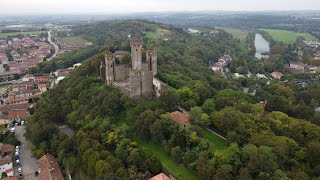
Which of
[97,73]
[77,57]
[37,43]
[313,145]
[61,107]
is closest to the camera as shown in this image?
[313,145]

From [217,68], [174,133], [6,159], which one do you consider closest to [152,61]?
[174,133]

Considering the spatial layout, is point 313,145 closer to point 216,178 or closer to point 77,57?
point 216,178

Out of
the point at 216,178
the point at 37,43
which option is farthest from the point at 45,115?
the point at 37,43

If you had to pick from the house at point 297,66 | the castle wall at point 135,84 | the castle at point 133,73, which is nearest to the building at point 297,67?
the house at point 297,66

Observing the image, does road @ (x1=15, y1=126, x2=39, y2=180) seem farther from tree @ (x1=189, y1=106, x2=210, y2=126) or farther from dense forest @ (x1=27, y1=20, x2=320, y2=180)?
tree @ (x1=189, y1=106, x2=210, y2=126)

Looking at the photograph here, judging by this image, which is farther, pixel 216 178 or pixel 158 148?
pixel 158 148

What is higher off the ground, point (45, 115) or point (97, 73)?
point (97, 73)

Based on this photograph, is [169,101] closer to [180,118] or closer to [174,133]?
[180,118]
